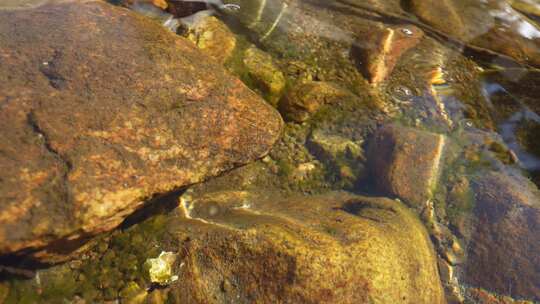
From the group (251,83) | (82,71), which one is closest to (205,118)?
(82,71)

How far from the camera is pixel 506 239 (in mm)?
3449

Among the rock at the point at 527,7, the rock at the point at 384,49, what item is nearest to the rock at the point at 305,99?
the rock at the point at 384,49

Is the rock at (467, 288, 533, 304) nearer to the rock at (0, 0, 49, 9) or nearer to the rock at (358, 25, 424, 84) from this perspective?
the rock at (358, 25, 424, 84)

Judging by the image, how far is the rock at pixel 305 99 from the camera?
3928 mm

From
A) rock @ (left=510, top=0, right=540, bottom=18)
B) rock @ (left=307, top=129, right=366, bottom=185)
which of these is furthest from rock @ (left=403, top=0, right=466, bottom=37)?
rock @ (left=307, top=129, right=366, bottom=185)

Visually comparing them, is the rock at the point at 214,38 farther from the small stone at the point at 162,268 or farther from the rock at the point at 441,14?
the rock at the point at 441,14

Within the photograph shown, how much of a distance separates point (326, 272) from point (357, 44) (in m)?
2.79

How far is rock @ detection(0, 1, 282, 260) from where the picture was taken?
2.28m

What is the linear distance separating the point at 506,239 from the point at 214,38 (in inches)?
136

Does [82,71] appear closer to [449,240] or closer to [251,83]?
[251,83]

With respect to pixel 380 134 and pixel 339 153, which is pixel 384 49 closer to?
pixel 380 134

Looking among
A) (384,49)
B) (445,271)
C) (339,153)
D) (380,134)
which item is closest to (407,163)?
(380,134)

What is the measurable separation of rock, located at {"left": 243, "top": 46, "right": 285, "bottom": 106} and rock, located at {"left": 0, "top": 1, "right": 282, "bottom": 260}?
0.77m

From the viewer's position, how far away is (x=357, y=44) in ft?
14.4
